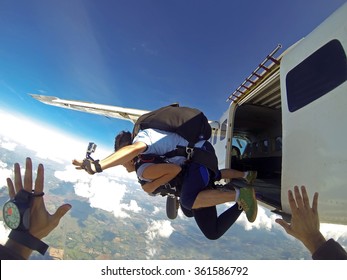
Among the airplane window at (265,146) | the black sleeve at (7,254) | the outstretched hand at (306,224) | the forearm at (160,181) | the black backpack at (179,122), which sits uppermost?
the airplane window at (265,146)

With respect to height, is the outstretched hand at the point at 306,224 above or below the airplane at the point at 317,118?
below

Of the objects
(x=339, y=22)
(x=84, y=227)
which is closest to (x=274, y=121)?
(x=339, y=22)

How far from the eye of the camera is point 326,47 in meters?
2.63

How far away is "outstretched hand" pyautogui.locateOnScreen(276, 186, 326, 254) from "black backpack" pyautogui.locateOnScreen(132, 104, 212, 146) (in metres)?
1.61

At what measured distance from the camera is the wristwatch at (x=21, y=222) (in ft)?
4.42

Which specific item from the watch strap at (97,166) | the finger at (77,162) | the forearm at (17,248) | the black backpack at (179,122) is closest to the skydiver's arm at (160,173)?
the black backpack at (179,122)

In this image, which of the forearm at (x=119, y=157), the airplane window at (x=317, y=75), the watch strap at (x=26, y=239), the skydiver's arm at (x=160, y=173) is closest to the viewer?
the watch strap at (x=26, y=239)

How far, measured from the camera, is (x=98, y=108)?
22.3ft

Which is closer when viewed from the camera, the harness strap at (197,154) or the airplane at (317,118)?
the airplane at (317,118)

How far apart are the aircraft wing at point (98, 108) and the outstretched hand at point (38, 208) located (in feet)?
17.3

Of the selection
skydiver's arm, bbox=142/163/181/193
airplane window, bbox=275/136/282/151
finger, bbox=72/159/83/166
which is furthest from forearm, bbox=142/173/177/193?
airplane window, bbox=275/136/282/151

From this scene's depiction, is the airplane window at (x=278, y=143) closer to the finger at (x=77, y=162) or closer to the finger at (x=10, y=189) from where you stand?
the finger at (x=77, y=162)

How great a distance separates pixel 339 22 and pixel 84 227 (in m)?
142
